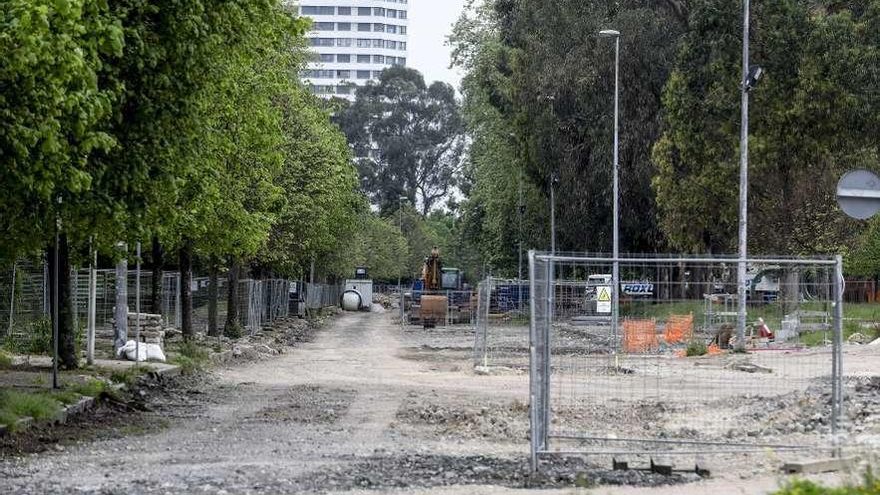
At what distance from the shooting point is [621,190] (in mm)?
56156

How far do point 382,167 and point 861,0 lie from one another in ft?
333

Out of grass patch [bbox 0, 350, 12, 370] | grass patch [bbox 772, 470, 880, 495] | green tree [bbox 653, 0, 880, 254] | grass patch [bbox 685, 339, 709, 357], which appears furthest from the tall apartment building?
grass patch [bbox 772, 470, 880, 495]

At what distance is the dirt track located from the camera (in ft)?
37.4

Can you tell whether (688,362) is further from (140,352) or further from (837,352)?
(140,352)

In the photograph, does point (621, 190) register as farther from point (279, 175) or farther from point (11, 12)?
point (11, 12)

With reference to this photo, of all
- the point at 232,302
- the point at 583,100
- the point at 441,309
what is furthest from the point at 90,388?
the point at 441,309

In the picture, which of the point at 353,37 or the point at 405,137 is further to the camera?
the point at 353,37

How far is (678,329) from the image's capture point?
15.3 meters

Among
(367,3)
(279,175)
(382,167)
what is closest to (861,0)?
(279,175)

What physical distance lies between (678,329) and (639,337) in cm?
61

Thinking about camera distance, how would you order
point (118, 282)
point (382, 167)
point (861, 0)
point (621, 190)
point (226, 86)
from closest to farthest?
point (226, 86), point (118, 282), point (861, 0), point (621, 190), point (382, 167)

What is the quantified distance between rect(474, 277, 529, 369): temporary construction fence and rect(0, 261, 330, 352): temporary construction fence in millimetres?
7389

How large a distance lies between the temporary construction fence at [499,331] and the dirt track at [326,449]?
16.9 ft

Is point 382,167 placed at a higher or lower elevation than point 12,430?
higher
